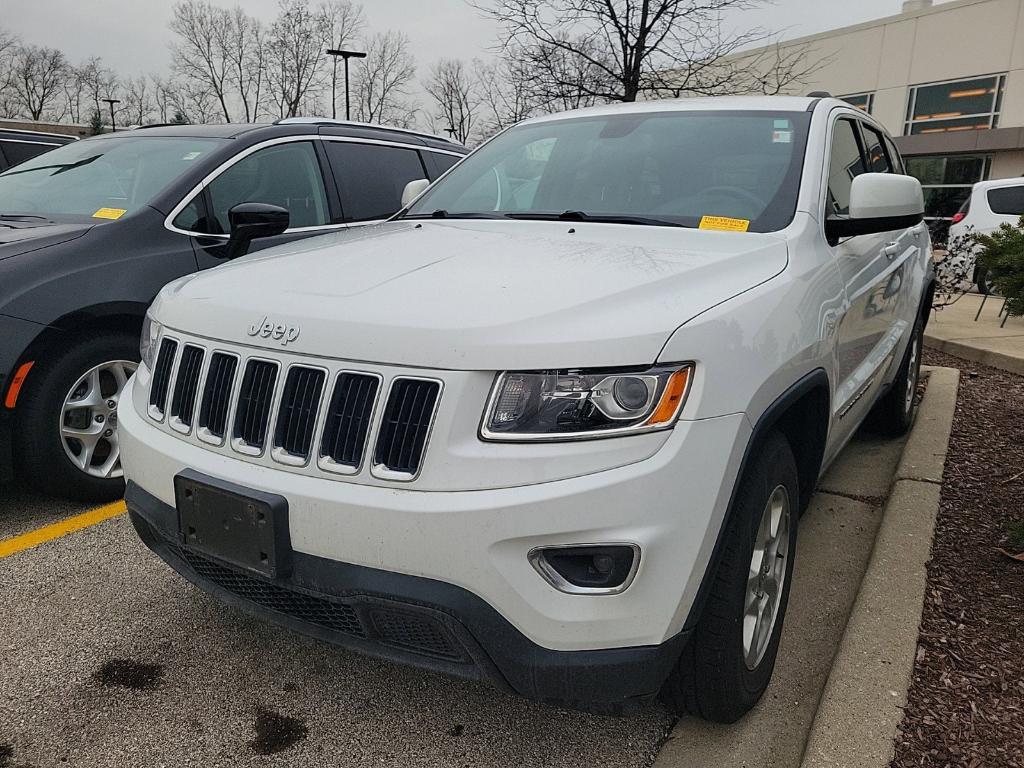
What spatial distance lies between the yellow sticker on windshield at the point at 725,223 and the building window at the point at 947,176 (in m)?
26.0

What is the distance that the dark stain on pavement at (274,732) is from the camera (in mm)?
2137

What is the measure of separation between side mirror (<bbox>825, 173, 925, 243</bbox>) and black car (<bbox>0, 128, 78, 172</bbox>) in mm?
8081

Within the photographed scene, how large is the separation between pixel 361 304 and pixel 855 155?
2.58 m

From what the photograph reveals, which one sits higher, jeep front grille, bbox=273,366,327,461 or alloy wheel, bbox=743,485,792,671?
jeep front grille, bbox=273,366,327,461

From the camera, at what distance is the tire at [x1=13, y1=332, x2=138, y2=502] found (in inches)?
130

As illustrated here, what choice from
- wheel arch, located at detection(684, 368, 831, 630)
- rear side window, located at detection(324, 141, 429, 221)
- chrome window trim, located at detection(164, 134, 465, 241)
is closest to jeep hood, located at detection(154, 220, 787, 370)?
wheel arch, located at detection(684, 368, 831, 630)

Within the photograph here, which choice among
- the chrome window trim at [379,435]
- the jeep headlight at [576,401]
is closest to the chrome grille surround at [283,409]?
the chrome window trim at [379,435]

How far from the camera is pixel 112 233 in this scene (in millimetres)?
3631

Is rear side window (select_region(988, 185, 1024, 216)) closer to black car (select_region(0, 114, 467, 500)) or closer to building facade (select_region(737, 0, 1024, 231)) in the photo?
black car (select_region(0, 114, 467, 500))

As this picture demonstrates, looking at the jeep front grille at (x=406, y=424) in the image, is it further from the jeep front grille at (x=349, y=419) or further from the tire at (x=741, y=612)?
the tire at (x=741, y=612)

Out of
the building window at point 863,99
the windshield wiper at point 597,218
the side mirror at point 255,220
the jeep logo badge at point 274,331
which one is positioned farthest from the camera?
the building window at point 863,99

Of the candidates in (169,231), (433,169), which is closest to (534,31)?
(433,169)

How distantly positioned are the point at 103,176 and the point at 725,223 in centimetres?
334

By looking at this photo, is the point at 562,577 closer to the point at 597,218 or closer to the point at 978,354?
the point at 597,218
